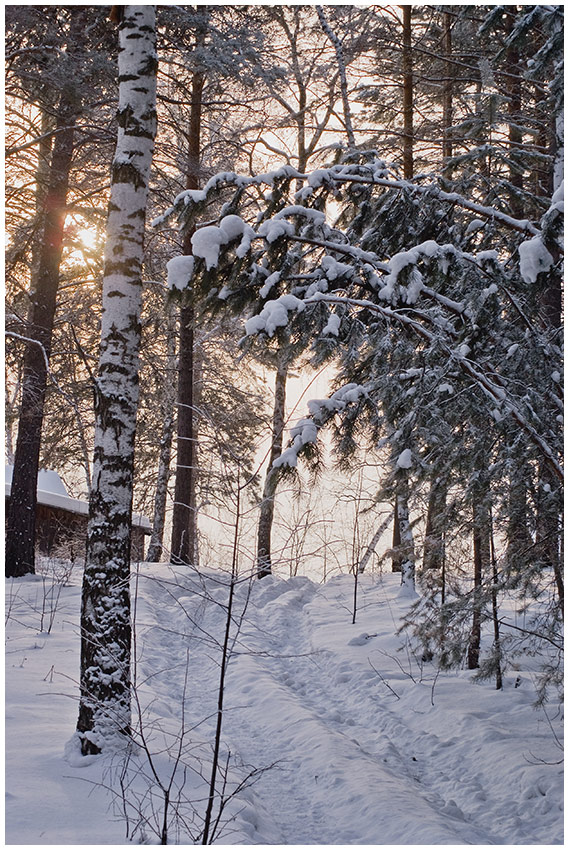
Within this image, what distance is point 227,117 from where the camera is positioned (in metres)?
12.9

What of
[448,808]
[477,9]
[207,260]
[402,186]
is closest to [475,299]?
[402,186]

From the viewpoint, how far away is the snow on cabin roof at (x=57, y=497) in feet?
55.7

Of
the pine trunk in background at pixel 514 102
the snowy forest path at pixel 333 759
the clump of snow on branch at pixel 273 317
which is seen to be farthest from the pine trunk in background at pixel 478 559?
the pine trunk in background at pixel 514 102

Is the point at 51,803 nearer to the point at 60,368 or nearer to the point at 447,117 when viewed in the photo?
the point at 60,368

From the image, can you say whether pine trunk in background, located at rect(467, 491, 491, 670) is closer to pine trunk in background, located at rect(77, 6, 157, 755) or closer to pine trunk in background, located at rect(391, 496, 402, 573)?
pine trunk in background, located at rect(391, 496, 402, 573)

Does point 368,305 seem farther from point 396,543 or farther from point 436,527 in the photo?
point 396,543

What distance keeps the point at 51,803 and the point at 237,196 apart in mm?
4103

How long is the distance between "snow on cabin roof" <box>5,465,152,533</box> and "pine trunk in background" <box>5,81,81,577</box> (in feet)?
20.4

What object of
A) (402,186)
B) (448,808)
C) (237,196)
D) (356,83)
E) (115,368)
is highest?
(356,83)

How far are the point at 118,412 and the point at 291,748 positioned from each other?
3.17m

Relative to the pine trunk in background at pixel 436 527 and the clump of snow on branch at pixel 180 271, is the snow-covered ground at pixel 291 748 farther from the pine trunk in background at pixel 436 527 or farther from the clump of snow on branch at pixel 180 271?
the clump of snow on branch at pixel 180 271

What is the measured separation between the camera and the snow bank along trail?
408 cm

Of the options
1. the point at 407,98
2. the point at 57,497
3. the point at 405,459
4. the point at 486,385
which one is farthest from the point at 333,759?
the point at 57,497

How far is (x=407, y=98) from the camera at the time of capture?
10.6m
